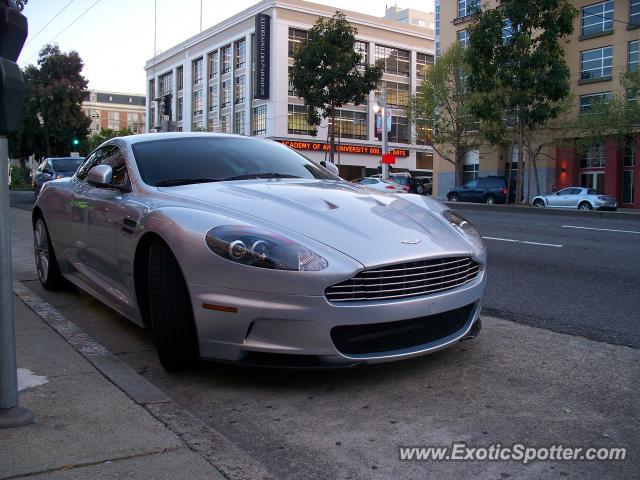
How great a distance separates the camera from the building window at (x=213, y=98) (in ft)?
216

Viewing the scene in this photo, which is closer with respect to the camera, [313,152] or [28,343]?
[28,343]

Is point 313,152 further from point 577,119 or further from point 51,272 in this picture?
point 51,272

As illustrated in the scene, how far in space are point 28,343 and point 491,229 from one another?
388 inches

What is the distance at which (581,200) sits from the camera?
30.2 metres

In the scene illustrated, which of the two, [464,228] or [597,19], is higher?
[597,19]

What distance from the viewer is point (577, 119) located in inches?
1453

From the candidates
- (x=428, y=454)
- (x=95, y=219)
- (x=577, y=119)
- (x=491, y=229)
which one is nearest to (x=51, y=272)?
(x=95, y=219)

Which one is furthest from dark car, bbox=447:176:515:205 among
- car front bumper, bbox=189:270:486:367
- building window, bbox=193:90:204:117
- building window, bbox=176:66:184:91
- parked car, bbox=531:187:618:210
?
building window, bbox=176:66:184:91

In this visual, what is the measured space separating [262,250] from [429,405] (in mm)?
1113

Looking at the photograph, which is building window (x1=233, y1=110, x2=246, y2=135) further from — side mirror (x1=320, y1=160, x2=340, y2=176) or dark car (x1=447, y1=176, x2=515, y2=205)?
side mirror (x1=320, y1=160, x2=340, y2=176)

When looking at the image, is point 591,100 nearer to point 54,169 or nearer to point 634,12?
point 634,12

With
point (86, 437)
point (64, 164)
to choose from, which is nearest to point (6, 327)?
point (86, 437)

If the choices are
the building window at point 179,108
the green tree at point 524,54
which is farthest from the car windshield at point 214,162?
the building window at point 179,108

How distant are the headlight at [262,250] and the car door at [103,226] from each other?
3.66 feet
